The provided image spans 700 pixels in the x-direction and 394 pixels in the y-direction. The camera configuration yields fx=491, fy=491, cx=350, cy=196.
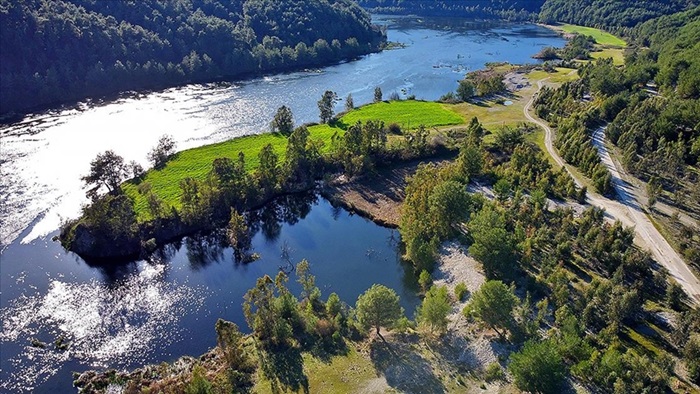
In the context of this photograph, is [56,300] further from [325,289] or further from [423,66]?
[423,66]

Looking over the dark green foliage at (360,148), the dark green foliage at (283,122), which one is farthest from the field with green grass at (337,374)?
the dark green foliage at (283,122)

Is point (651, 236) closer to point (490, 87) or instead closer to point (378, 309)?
point (378, 309)

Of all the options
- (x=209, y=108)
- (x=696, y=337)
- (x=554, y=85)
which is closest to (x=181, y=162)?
(x=209, y=108)

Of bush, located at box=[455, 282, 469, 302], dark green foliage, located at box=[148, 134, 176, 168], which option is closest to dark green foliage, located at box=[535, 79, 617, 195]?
bush, located at box=[455, 282, 469, 302]

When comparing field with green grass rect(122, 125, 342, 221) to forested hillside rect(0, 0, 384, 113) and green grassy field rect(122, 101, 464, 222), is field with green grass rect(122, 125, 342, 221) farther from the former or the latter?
forested hillside rect(0, 0, 384, 113)

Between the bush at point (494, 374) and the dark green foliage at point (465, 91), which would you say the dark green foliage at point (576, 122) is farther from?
the bush at point (494, 374)
